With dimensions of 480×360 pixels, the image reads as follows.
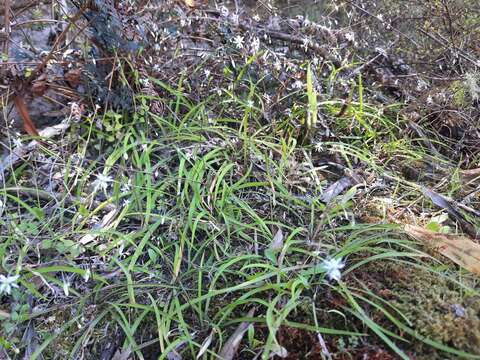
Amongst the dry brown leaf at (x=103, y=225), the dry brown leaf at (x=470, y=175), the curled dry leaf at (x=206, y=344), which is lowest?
the dry brown leaf at (x=470, y=175)

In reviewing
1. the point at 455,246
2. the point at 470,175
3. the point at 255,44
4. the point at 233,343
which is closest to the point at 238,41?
the point at 255,44

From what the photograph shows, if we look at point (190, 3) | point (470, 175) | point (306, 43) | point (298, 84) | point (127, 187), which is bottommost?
point (470, 175)

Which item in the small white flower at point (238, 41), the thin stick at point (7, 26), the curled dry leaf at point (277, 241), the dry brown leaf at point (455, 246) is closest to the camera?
the dry brown leaf at point (455, 246)

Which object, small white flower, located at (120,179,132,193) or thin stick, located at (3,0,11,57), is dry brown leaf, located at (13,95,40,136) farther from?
small white flower, located at (120,179,132,193)

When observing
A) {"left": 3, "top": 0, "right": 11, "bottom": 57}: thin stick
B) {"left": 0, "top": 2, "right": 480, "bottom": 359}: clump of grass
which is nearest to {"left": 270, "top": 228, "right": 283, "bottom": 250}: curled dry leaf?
{"left": 0, "top": 2, "right": 480, "bottom": 359}: clump of grass

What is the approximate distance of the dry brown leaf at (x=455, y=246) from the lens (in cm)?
144

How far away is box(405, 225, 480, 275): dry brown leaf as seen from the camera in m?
1.44

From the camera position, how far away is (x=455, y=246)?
1507 mm

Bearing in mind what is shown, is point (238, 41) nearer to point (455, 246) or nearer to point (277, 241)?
point (277, 241)

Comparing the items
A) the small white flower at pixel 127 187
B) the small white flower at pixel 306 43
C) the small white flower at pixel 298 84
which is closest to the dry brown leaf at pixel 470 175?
the small white flower at pixel 298 84

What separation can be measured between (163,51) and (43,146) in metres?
0.82

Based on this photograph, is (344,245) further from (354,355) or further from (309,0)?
(309,0)

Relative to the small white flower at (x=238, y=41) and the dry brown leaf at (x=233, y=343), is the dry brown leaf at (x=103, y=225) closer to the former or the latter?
the dry brown leaf at (x=233, y=343)

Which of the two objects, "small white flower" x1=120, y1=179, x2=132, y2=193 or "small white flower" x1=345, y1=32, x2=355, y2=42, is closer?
"small white flower" x1=120, y1=179, x2=132, y2=193
